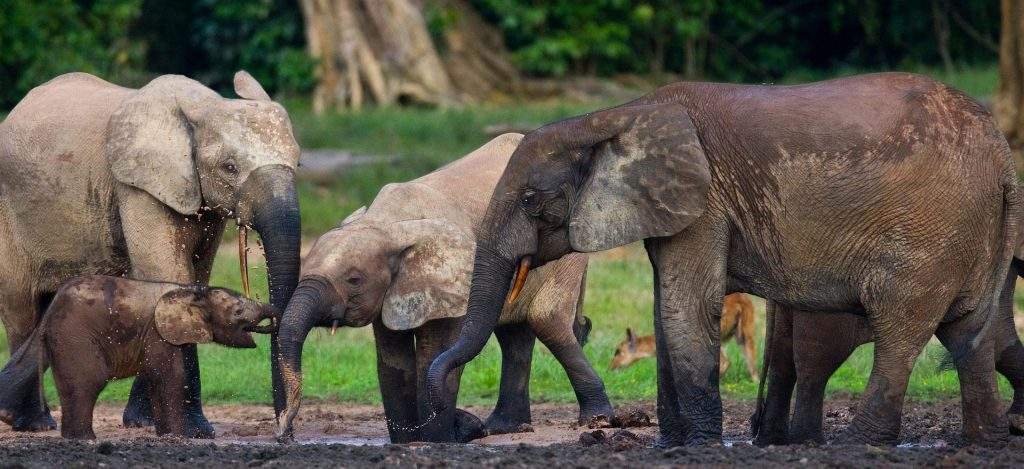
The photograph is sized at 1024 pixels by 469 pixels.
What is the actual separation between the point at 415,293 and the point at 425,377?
45 centimetres

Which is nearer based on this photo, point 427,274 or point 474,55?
point 427,274

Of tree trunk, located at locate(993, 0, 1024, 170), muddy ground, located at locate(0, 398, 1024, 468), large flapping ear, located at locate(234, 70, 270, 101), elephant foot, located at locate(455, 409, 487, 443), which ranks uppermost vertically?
tree trunk, located at locate(993, 0, 1024, 170)

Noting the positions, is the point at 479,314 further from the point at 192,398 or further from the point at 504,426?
the point at 192,398

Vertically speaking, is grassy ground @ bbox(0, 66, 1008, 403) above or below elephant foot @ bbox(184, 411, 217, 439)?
above

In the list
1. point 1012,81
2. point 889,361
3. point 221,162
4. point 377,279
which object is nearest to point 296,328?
point 377,279

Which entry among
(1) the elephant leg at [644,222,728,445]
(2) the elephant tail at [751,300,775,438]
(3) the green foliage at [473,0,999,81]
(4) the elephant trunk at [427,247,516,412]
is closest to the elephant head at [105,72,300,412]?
(4) the elephant trunk at [427,247,516,412]

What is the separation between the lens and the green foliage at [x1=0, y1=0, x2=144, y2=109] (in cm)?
2283

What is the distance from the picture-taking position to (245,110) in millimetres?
9516

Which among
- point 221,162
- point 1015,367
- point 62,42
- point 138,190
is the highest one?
point 62,42

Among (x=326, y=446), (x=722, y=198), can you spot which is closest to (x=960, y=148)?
(x=722, y=198)

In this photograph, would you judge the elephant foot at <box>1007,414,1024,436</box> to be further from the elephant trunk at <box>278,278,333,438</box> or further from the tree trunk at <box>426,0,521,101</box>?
the tree trunk at <box>426,0,521,101</box>

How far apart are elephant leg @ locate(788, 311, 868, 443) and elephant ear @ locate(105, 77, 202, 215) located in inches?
131

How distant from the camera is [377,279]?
9.12 metres

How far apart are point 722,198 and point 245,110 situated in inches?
112
